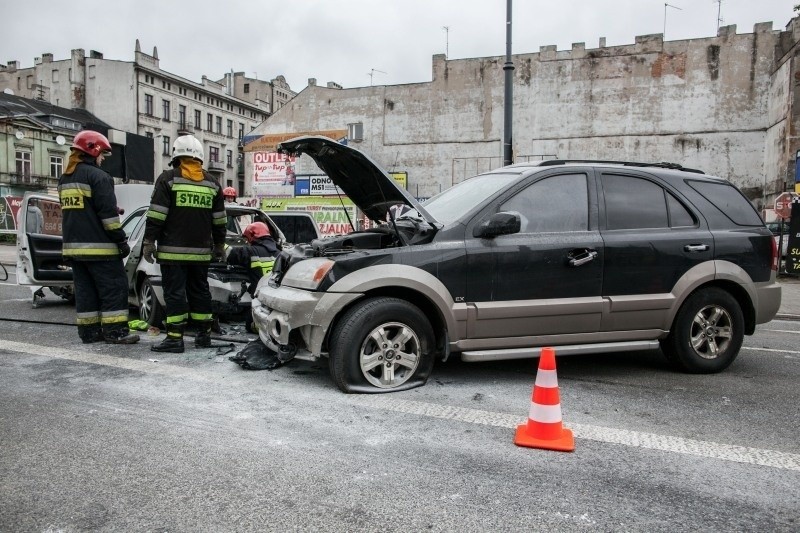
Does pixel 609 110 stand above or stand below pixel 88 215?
above

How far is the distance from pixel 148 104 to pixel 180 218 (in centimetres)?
5843

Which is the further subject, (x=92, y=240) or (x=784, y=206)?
(x=784, y=206)

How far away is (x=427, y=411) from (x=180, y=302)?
9.66 ft

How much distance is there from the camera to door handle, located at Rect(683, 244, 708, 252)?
16.2 ft

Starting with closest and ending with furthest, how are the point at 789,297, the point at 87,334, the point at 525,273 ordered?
the point at 525,273
the point at 87,334
the point at 789,297

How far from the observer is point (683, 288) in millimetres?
4895

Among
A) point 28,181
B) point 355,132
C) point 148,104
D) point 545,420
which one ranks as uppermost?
point 148,104

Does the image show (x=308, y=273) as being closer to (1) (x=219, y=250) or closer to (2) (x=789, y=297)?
(1) (x=219, y=250)

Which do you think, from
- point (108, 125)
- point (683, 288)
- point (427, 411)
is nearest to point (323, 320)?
point (427, 411)

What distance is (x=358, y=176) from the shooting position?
16.9 ft

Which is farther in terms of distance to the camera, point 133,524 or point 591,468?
point 591,468

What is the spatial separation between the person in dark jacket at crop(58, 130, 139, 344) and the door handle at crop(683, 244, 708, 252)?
5188mm

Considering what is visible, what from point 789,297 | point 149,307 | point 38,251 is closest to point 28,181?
point 38,251

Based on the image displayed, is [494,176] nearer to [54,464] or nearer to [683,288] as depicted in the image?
[683,288]
